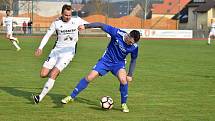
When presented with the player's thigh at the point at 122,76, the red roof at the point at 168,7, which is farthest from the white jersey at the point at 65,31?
the red roof at the point at 168,7

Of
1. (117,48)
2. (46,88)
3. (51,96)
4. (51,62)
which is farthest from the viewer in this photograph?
(51,96)

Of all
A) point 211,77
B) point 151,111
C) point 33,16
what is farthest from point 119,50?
point 33,16

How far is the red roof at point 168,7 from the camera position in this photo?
100688mm

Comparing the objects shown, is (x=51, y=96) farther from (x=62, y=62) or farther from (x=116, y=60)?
(x=116, y=60)

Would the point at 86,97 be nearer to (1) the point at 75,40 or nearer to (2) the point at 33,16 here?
(1) the point at 75,40

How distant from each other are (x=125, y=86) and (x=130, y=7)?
225 feet

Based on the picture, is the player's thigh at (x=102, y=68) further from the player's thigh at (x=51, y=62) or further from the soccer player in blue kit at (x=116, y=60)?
the player's thigh at (x=51, y=62)

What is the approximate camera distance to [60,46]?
10.8m

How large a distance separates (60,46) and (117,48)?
4.98 feet

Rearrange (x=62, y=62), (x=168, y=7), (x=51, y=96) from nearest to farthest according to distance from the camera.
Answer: (x=62, y=62)
(x=51, y=96)
(x=168, y=7)

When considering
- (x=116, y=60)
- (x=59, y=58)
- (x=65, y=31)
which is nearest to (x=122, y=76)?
(x=116, y=60)

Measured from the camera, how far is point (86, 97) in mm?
11555

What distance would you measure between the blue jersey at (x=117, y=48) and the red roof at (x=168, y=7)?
292 feet

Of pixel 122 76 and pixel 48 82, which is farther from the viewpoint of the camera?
pixel 48 82
